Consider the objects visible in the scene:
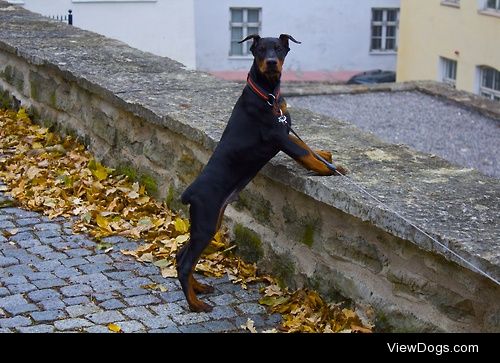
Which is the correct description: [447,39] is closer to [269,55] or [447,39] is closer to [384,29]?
[384,29]

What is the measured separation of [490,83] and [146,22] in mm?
10595

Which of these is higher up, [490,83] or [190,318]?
[190,318]

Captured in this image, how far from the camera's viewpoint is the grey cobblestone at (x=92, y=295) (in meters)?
4.83

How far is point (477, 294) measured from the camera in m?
4.01

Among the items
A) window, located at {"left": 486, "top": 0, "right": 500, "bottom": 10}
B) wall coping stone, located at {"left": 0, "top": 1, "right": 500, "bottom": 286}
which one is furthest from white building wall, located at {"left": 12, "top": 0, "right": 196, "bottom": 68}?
wall coping stone, located at {"left": 0, "top": 1, "right": 500, "bottom": 286}

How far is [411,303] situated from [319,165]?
90 centimetres

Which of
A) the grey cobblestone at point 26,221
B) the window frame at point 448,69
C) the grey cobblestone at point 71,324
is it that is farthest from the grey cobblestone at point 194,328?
the window frame at point 448,69

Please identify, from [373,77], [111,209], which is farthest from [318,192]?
[373,77]

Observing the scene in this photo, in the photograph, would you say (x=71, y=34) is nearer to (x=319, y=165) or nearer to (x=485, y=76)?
(x=319, y=165)

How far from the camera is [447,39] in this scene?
2788cm

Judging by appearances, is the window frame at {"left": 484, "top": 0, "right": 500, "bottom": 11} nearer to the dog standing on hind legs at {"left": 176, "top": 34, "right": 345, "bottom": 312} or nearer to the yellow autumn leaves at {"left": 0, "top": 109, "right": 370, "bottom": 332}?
the yellow autumn leaves at {"left": 0, "top": 109, "right": 370, "bottom": 332}

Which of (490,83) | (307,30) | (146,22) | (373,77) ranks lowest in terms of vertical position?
(373,77)

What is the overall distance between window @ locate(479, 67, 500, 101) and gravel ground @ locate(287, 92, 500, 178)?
7668 millimetres

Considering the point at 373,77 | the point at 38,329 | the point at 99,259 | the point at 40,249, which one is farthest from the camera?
the point at 373,77
